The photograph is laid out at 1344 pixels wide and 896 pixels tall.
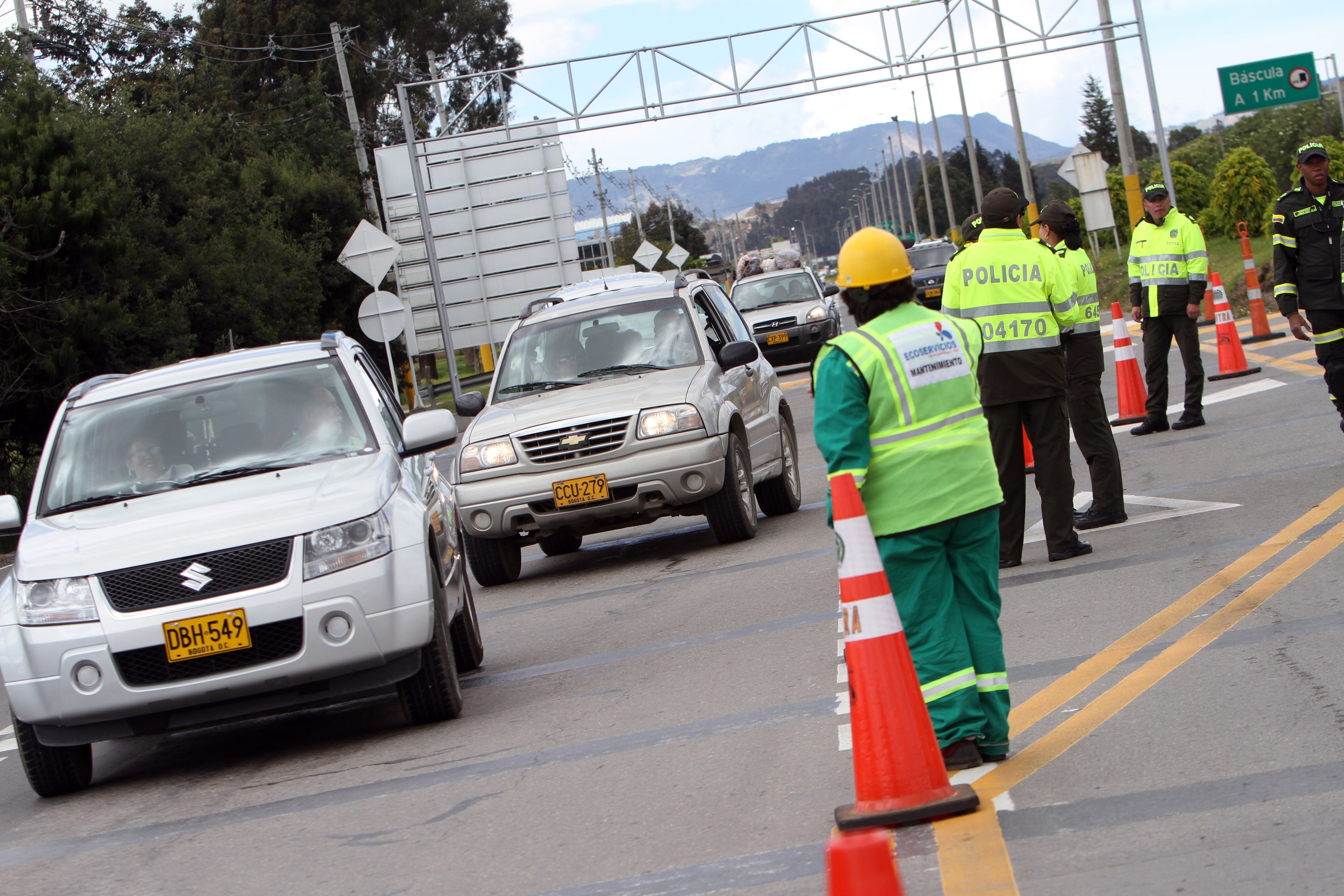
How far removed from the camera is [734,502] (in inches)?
424

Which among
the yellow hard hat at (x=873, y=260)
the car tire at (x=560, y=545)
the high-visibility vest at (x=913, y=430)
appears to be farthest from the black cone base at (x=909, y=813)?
the car tire at (x=560, y=545)

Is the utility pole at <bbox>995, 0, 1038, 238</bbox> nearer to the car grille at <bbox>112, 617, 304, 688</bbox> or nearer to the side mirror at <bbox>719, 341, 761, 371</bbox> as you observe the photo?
the side mirror at <bbox>719, 341, 761, 371</bbox>

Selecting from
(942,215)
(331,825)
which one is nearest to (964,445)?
(331,825)

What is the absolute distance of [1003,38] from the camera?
125 ft

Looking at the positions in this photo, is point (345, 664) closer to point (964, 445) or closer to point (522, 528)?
point (964, 445)

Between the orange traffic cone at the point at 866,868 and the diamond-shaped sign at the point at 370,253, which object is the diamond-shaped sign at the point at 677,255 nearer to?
the diamond-shaped sign at the point at 370,253

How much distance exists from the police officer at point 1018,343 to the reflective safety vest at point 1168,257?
491 centimetres

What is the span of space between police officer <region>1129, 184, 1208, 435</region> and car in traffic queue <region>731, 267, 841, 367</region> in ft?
45.1

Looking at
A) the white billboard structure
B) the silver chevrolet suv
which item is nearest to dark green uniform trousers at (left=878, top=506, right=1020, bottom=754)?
the silver chevrolet suv

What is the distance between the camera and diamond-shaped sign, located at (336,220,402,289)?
22.3 m

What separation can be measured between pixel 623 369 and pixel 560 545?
190 centimetres

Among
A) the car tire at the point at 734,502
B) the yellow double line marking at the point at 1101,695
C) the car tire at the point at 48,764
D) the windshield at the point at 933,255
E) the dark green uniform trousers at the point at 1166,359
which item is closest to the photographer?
the yellow double line marking at the point at 1101,695

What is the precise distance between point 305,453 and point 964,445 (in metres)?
3.60

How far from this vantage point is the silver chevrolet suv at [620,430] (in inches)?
409
